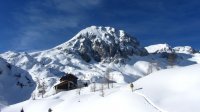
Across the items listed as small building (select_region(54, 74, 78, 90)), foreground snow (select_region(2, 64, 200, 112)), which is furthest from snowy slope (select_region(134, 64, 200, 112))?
small building (select_region(54, 74, 78, 90))

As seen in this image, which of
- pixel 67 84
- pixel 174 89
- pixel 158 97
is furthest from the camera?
pixel 67 84

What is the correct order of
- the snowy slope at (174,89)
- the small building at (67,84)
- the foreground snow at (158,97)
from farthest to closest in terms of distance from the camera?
the small building at (67,84), the foreground snow at (158,97), the snowy slope at (174,89)

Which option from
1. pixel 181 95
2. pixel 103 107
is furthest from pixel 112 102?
pixel 181 95

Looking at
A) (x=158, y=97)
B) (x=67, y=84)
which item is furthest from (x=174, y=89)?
(x=67, y=84)

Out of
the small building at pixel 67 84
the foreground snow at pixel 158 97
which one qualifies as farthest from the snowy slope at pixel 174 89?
the small building at pixel 67 84

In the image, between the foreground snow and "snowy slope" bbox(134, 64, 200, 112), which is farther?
the foreground snow

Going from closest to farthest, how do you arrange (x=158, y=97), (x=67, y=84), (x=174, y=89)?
(x=158, y=97) < (x=174, y=89) < (x=67, y=84)

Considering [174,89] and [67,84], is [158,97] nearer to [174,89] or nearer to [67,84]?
[174,89]

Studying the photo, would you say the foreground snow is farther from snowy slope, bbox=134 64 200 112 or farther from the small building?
the small building

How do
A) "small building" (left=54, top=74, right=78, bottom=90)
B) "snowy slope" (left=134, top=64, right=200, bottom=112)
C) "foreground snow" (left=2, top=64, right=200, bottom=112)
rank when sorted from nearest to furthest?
"snowy slope" (left=134, top=64, right=200, bottom=112)
"foreground snow" (left=2, top=64, right=200, bottom=112)
"small building" (left=54, top=74, right=78, bottom=90)

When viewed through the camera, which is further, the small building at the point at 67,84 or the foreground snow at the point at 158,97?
the small building at the point at 67,84

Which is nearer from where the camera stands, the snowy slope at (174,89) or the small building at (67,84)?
the snowy slope at (174,89)

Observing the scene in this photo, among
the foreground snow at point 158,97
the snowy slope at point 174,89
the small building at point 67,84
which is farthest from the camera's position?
the small building at point 67,84

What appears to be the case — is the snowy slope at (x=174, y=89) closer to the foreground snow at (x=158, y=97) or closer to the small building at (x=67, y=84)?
the foreground snow at (x=158, y=97)
